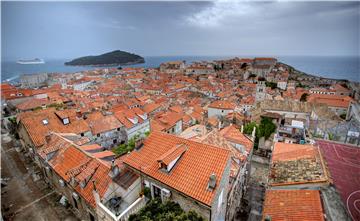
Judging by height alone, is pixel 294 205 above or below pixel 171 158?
below

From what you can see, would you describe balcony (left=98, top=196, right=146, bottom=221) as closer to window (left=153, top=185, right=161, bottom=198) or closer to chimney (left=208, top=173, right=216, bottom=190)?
window (left=153, top=185, right=161, bottom=198)

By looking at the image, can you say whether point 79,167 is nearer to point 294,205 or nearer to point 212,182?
point 212,182

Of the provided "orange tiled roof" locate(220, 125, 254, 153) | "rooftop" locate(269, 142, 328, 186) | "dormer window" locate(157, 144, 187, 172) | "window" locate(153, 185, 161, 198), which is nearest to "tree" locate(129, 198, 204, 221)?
"dormer window" locate(157, 144, 187, 172)

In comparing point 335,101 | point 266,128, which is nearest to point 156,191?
point 266,128

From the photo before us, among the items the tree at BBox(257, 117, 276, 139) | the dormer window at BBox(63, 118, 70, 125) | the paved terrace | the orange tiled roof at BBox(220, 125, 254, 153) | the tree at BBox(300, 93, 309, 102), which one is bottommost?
the tree at BBox(300, 93, 309, 102)

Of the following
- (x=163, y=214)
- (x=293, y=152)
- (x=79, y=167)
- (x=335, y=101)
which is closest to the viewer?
(x=163, y=214)

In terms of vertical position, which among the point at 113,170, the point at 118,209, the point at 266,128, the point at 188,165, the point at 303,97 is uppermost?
the point at 188,165
